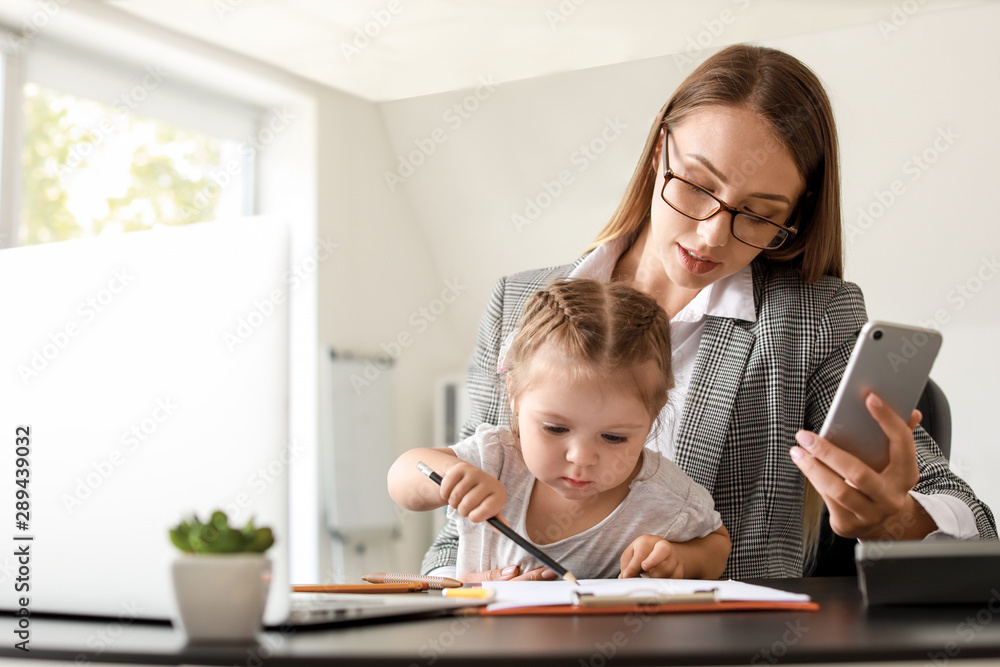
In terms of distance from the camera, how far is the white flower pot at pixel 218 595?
0.59m

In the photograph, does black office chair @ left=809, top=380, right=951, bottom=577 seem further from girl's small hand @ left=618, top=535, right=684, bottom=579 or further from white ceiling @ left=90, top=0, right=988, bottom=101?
white ceiling @ left=90, top=0, right=988, bottom=101

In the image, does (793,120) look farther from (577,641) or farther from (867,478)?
(577,641)

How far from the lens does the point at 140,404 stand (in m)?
0.67

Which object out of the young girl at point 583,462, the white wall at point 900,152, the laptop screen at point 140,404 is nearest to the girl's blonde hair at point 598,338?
the young girl at point 583,462

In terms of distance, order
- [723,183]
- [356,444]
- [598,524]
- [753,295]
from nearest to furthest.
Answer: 1. [598,524]
2. [723,183]
3. [753,295]
4. [356,444]

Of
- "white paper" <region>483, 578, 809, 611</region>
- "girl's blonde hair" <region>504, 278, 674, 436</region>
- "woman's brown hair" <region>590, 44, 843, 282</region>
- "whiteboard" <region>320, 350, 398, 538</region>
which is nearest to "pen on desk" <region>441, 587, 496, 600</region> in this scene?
"white paper" <region>483, 578, 809, 611</region>

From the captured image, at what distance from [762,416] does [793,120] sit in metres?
0.49

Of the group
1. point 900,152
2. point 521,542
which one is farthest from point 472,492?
point 900,152

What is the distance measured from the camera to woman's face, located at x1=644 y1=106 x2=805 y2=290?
4.57 ft

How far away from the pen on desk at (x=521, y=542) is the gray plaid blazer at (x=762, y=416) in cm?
42

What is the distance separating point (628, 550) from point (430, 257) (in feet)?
11.0

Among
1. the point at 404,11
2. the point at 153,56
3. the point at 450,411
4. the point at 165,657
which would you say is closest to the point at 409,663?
the point at 165,657

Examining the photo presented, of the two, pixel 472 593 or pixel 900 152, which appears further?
pixel 900 152

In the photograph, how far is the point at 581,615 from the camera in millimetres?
731
